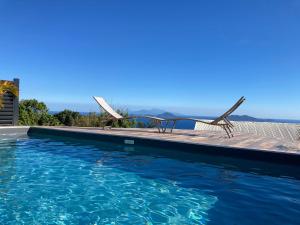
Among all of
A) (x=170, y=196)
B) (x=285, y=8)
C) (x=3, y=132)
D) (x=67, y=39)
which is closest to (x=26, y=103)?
(x=3, y=132)

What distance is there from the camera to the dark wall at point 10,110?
11.6 m

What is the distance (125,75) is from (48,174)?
22296mm

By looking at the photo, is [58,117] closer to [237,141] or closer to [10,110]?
[10,110]

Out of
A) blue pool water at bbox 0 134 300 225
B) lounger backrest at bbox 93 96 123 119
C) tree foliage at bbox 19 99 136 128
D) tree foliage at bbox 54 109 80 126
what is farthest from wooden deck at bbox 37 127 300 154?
tree foliage at bbox 54 109 80 126

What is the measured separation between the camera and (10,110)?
465 inches

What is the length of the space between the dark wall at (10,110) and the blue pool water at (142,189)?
14.2ft

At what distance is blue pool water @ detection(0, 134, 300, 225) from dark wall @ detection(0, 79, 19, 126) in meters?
4.34

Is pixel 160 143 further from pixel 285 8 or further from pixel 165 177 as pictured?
pixel 285 8

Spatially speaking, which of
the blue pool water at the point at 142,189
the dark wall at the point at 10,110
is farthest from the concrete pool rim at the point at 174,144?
the dark wall at the point at 10,110

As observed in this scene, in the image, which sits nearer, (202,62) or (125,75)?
(202,62)

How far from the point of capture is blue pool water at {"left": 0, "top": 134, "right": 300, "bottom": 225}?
12.0 ft

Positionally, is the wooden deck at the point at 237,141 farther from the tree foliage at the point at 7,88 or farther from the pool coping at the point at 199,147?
the tree foliage at the point at 7,88

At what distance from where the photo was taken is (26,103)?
13.3m

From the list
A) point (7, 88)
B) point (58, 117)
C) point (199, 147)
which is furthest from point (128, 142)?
point (58, 117)
